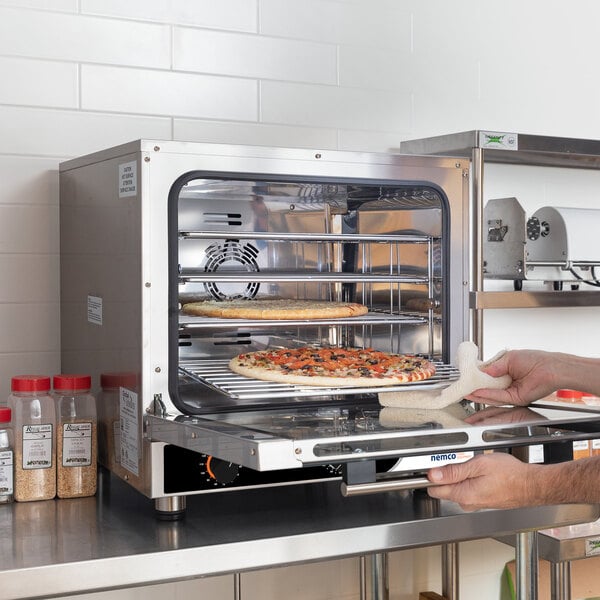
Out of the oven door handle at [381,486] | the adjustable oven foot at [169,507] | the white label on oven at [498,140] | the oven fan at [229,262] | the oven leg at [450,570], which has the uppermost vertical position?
the white label on oven at [498,140]

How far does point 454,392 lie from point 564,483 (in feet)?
0.66

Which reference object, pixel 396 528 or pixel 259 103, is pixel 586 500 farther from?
pixel 259 103

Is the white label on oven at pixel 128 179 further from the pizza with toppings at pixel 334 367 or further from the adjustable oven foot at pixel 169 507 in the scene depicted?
the adjustable oven foot at pixel 169 507

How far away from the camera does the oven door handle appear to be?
115cm

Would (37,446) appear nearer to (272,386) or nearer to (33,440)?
(33,440)

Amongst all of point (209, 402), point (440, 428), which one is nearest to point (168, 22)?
point (209, 402)

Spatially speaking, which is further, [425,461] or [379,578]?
[379,578]

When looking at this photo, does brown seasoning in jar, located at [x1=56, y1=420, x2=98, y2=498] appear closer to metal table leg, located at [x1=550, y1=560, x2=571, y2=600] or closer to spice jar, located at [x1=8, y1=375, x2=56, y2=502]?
spice jar, located at [x1=8, y1=375, x2=56, y2=502]

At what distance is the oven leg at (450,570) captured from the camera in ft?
7.04

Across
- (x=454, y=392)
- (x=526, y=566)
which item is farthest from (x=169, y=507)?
(x=526, y=566)

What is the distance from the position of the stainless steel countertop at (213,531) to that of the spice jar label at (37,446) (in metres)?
0.07

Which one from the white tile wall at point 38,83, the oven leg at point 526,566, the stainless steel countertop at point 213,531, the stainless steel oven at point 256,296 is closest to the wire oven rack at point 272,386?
the stainless steel oven at point 256,296

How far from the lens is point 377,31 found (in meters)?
2.17

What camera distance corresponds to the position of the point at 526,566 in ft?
5.54
